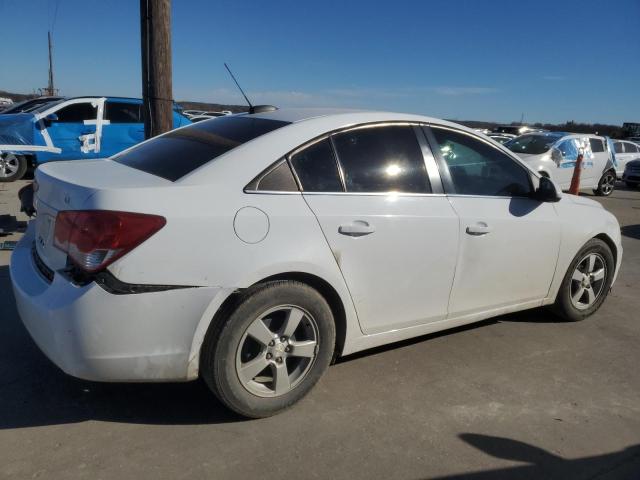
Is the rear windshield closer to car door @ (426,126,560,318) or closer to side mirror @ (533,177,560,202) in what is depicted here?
car door @ (426,126,560,318)

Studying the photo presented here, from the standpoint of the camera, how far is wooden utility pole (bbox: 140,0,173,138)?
5.40 metres

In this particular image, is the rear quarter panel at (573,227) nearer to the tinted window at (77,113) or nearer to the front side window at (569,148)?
the front side window at (569,148)

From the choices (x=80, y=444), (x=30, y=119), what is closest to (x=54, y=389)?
(x=80, y=444)

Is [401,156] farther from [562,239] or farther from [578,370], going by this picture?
[578,370]

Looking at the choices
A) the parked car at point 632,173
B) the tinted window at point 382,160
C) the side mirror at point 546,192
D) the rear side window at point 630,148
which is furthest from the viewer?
the rear side window at point 630,148

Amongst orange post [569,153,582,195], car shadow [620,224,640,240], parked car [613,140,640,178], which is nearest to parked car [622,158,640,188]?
parked car [613,140,640,178]

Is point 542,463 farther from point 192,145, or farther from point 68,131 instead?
point 68,131

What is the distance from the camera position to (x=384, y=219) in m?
3.07

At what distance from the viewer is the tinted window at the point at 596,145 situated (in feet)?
46.4

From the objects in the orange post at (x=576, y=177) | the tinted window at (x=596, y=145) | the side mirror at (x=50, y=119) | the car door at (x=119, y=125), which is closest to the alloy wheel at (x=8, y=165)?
the side mirror at (x=50, y=119)

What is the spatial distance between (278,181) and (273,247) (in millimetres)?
374

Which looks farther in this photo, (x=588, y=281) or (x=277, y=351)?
(x=588, y=281)

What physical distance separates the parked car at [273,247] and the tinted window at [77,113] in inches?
350

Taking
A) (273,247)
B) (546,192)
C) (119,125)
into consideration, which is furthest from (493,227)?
(119,125)
